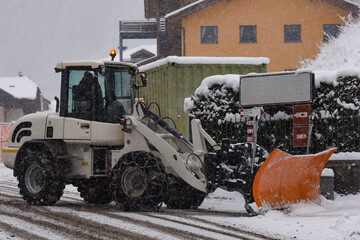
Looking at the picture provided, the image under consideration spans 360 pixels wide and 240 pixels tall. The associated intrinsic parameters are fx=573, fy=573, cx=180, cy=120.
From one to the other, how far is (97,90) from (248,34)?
2158 cm

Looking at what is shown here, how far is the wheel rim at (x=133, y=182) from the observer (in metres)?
9.27

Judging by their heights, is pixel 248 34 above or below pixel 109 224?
above

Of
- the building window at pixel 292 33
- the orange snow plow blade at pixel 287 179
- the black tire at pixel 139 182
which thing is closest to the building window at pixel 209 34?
the building window at pixel 292 33

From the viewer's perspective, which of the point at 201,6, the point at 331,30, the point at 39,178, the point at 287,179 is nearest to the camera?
the point at 287,179

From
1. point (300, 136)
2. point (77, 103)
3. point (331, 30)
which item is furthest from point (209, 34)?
point (77, 103)

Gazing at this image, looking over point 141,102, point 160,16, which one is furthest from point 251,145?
point 160,16

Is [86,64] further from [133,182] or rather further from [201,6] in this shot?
[201,6]

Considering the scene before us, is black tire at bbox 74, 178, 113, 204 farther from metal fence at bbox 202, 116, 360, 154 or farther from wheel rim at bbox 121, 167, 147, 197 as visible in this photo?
metal fence at bbox 202, 116, 360, 154

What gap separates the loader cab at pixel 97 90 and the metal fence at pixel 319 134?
9.69 feet

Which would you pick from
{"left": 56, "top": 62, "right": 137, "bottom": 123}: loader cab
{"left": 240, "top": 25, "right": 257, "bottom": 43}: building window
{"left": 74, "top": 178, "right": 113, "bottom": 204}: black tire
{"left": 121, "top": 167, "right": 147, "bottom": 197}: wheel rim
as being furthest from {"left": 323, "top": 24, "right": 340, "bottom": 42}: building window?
{"left": 121, "top": 167, "right": 147, "bottom": 197}: wheel rim

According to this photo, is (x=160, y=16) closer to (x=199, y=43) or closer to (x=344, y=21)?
(x=199, y=43)

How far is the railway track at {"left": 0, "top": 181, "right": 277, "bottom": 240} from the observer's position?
7.06m

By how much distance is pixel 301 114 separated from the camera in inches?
436

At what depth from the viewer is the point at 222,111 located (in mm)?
12172
